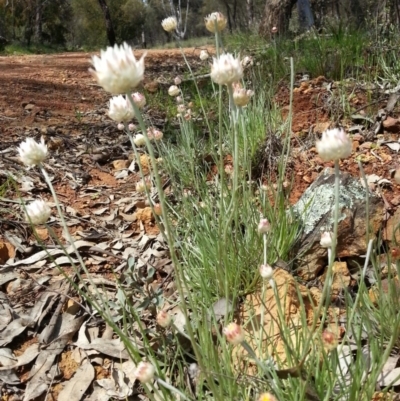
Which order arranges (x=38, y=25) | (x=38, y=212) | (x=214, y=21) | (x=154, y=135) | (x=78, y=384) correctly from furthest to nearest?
1. (x=38, y=25)
2. (x=154, y=135)
3. (x=78, y=384)
4. (x=214, y=21)
5. (x=38, y=212)

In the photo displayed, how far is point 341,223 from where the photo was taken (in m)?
1.90

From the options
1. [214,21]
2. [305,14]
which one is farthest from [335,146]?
[305,14]

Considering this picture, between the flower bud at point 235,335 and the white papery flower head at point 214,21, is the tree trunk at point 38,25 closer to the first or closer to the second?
the white papery flower head at point 214,21

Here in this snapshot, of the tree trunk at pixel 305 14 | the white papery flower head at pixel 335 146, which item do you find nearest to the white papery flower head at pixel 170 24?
the white papery flower head at pixel 335 146

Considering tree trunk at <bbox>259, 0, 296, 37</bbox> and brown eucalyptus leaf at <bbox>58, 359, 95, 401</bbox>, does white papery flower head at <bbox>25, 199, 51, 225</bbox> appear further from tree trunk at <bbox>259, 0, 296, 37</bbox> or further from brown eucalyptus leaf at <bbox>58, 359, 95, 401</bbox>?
tree trunk at <bbox>259, 0, 296, 37</bbox>

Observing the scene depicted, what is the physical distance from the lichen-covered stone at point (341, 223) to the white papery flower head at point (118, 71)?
108 centimetres

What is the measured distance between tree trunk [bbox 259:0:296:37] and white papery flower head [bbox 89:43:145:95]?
6295 mm

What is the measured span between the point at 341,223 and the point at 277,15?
18.9 ft

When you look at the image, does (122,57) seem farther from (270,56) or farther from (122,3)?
(122,3)

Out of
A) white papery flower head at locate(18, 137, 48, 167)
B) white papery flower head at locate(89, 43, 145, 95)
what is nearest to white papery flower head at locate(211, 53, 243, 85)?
white papery flower head at locate(89, 43, 145, 95)

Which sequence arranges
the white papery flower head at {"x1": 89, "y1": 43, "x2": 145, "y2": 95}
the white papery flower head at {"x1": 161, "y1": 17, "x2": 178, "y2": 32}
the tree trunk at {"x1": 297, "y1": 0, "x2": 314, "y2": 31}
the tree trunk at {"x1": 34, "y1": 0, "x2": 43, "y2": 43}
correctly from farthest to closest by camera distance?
Result: the tree trunk at {"x1": 34, "y1": 0, "x2": 43, "y2": 43} → the tree trunk at {"x1": 297, "y1": 0, "x2": 314, "y2": 31} → the white papery flower head at {"x1": 161, "y1": 17, "x2": 178, "y2": 32} → the white papery flower head at {"x1": 89, "y1": 43, "x2": 145, "y2": 95}

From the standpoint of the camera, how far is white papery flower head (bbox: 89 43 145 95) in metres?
0.89

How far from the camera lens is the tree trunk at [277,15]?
22.4 feet

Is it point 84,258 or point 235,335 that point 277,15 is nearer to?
point 84,258
